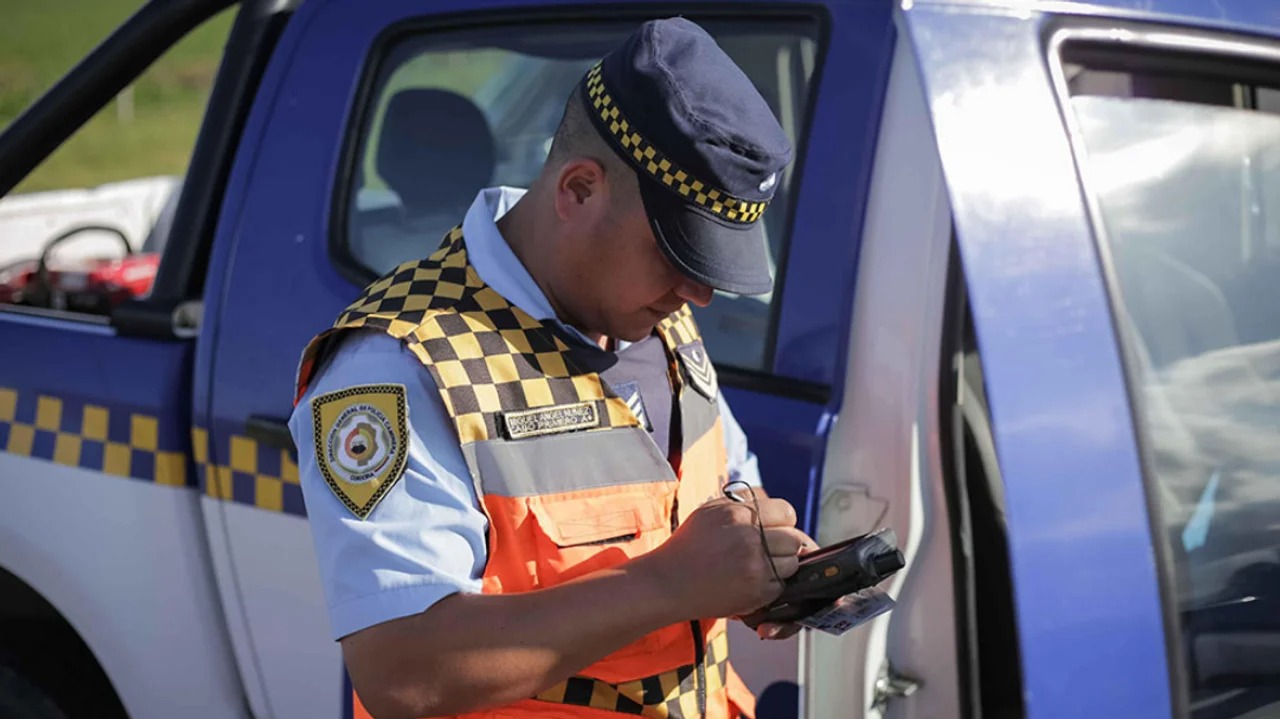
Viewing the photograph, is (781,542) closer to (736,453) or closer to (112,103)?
(736,453)

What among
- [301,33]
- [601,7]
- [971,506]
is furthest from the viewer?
[301,33]

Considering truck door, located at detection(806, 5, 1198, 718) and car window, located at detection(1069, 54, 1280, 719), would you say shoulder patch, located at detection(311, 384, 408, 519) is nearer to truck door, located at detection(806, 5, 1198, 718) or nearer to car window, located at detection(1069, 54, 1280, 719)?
truck door, located at detection(806, 5, 1198, 718)

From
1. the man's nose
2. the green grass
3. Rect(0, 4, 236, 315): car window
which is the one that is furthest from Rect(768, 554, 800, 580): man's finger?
the green grass

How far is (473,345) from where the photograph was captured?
4.51 feet

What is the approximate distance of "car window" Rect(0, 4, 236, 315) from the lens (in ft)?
10.9

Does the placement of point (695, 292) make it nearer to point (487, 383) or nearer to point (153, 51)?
point (487, 383)

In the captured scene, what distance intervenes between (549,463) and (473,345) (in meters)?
0.14

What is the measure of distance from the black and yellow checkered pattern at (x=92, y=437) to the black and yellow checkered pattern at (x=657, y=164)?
102 centimetres

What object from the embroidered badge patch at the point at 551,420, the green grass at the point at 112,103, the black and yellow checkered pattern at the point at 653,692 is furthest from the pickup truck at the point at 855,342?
the green grass at the point at 112,103

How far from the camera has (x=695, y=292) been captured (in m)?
1.42

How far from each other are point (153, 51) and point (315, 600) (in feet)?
3.17

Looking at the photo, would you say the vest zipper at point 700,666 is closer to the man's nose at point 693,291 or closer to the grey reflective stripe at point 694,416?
the grey reflective stripe at point 694,416

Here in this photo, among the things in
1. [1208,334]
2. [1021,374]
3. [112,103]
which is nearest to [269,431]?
[1021,374]

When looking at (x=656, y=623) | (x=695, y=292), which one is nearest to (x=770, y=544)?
(x=656, y=623)
